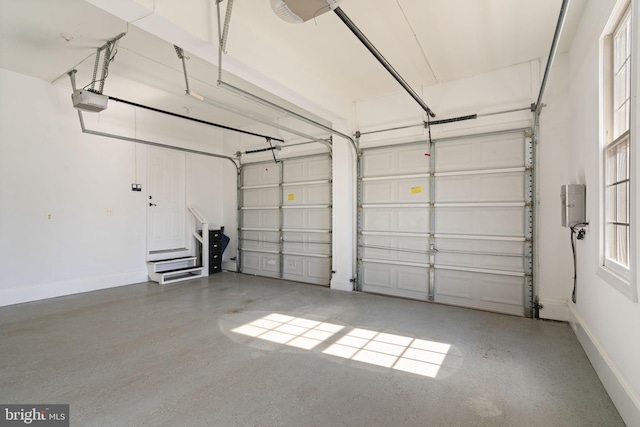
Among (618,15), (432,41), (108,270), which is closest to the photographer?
(618,15)

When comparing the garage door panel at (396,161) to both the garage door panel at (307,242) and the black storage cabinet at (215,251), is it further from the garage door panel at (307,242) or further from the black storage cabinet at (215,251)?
the black storage cabinet at (215,251)

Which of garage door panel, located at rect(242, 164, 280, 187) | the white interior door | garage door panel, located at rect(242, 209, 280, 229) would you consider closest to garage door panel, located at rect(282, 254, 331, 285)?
garage door panel, located at rect(242, 209, 280, 229)

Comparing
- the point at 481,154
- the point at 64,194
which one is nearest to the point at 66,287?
the point at 64,194

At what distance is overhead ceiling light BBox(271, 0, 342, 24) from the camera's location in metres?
1.98

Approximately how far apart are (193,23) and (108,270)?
15.5ft

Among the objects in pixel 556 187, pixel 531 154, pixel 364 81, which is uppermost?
pixel 364 81

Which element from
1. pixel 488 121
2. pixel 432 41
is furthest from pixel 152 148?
pixel 488 121

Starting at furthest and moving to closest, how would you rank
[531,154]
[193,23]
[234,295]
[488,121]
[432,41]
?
1. [234,295]
2. [488,121]
3. [531,154]
4. [432,41]
5. [193,23]

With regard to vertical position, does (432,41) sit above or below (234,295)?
above

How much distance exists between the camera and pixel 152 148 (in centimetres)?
600

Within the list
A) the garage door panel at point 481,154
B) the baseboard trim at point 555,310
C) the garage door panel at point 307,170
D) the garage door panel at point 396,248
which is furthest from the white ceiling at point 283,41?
the baseboard trim at point 555,310

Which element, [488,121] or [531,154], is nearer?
[531,154]

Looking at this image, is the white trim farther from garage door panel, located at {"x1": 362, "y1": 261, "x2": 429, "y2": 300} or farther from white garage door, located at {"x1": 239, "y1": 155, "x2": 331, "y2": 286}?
white garage door, located at {"x1": 239, "y1": 155, "x2": 331, "y2": 286}

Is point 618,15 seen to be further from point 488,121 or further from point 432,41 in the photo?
point 488,121
